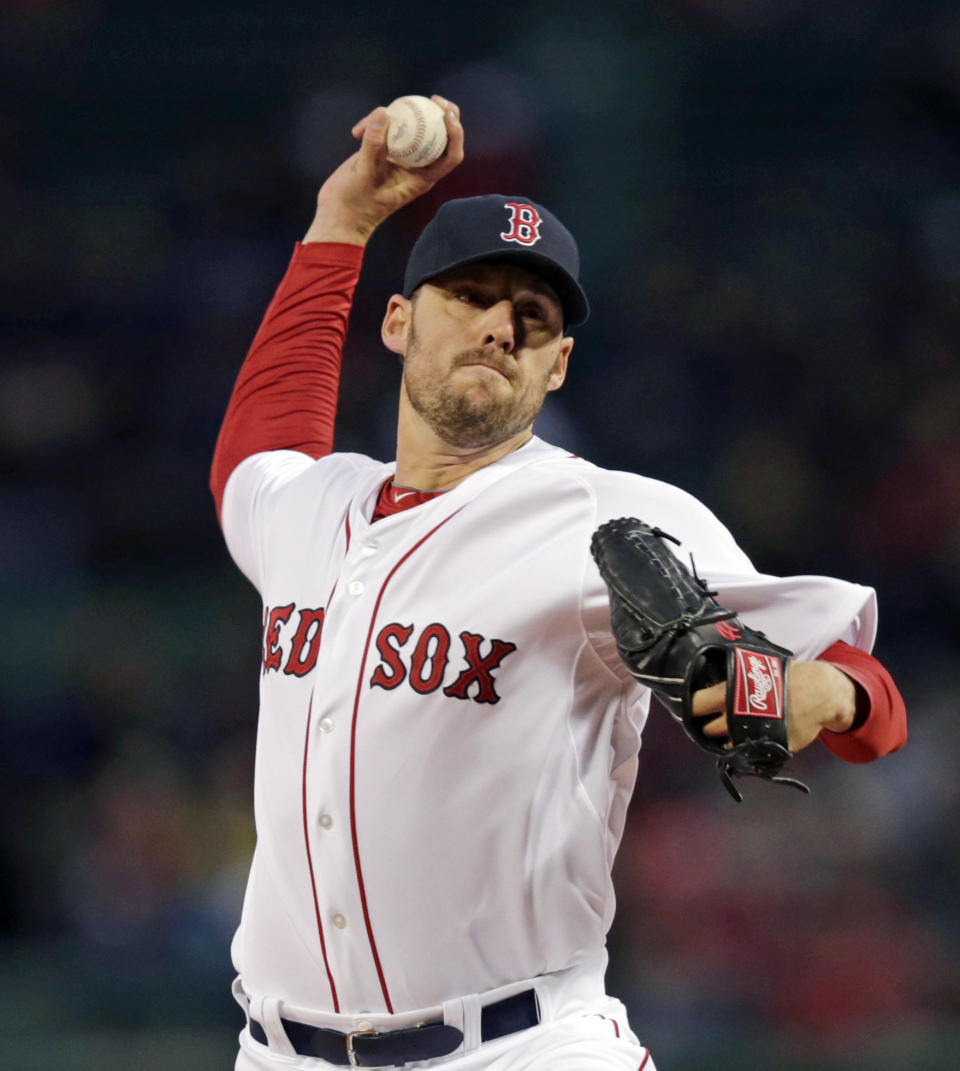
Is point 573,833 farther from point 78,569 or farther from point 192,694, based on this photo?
point 78,569

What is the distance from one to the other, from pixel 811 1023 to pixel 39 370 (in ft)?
12.0

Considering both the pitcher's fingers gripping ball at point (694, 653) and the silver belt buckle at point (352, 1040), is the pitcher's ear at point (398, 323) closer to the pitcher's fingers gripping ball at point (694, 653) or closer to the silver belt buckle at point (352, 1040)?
the pitcher's fingers gripping ball at point (694, 653)

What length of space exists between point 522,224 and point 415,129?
1.72 ft

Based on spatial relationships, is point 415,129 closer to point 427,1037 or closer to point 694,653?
point 694,653

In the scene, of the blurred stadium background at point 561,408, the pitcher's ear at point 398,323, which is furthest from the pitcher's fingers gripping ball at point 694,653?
the blurred stadium background at point 561,408

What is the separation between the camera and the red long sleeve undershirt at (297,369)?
9.21 ft

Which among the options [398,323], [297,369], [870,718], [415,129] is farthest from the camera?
[297,369]

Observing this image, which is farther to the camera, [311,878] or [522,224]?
[522,224]

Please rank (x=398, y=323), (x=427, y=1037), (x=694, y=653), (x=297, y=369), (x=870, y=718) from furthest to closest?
(x=297, y=369) → (x=398, y=323) → (x=427, y=1037) → (x=870, y=718) → (x=694, y=653)

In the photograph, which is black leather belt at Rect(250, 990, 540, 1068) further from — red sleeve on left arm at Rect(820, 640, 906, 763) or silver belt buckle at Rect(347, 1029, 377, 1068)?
red sleeve on left arm at Rect(820, 640, 906, 763)

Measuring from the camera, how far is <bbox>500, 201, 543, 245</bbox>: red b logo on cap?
2.28 meters

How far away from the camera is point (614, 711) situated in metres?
2.11

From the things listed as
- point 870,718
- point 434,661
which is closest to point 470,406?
point 434,661

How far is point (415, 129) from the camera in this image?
8.86ft
